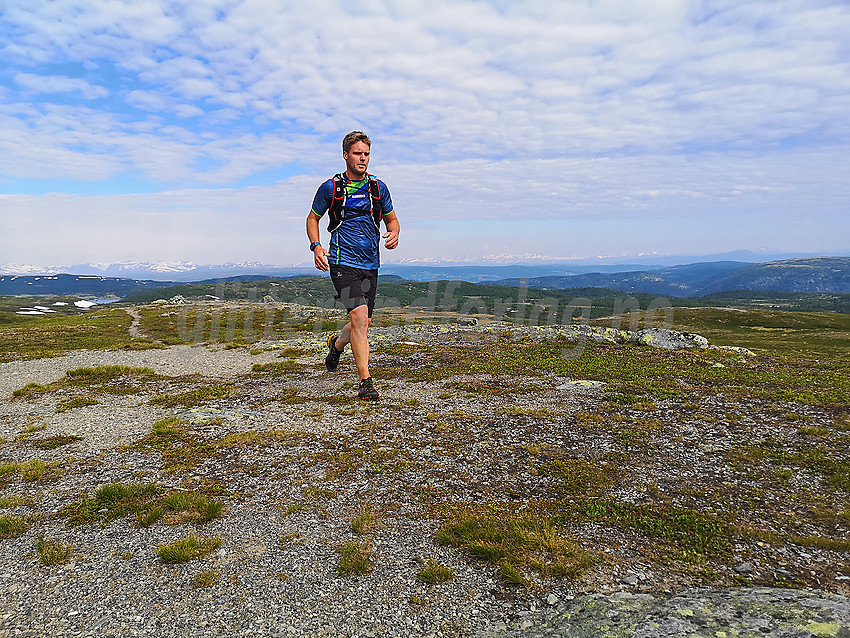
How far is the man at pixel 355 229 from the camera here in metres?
11.0

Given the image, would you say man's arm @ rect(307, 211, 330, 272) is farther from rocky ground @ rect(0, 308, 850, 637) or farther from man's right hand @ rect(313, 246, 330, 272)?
rocky ground @ rect(0, 308, 850, 637)

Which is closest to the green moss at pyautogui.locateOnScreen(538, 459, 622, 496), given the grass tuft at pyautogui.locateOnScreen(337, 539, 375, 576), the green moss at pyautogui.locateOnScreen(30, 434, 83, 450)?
the grass tuft at pyautogui.locateOnScreen(337, 539, 375, 576)

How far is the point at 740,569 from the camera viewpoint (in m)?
5.28

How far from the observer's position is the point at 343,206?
11.2 m

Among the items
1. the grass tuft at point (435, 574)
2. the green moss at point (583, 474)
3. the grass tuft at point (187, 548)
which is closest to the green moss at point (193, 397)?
the grass tuft at point (187, 548)

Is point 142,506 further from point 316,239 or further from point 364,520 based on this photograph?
point 316,239

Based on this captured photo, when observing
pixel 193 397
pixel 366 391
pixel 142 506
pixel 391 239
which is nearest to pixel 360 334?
pixel 366 391

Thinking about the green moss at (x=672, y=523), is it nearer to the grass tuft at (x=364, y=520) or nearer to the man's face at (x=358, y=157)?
the grass tuft at (x=364, y=520)

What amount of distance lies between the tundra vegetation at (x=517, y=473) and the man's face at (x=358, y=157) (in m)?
6.39

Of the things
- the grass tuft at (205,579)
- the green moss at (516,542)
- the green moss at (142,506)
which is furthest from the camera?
the green moss at (142,506)

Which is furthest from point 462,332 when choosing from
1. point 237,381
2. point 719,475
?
point 719,475

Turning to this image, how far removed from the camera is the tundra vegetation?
5.61 meters

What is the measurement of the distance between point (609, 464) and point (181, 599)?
23.3 ft

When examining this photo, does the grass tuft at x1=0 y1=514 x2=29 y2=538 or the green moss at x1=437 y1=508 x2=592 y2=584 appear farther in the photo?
the grass tuft at x1=0 y1=514 x2=29 y2=538
